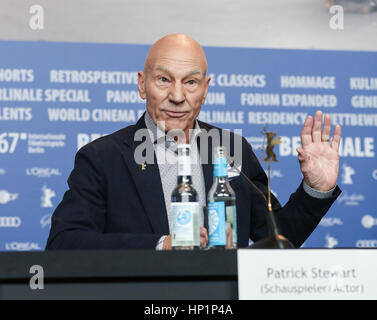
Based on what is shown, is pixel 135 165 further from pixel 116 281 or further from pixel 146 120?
pixel 116 281

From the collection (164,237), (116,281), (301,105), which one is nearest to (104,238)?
(164,237)

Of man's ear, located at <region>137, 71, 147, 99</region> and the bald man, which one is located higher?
man's ear, located at <region>137, 71, 147, 99</region>

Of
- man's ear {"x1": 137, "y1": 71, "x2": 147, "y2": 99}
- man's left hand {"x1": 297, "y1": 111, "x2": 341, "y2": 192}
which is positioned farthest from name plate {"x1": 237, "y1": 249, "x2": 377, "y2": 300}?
man's ear {"x1": 137, "y1": 71, "x2": 147, "y2": 99}

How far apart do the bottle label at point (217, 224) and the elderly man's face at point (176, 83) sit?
686 mm

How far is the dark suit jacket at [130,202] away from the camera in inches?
63.1

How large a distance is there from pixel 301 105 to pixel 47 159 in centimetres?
131

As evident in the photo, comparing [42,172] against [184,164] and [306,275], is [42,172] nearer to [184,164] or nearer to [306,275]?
[184,164]

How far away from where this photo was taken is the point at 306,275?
0.99 metres

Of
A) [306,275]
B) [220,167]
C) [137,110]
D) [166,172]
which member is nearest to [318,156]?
[220,167]

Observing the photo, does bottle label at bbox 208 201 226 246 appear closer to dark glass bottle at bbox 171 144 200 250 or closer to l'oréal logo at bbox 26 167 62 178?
dark glass bottle at bbox 171 144 200 250

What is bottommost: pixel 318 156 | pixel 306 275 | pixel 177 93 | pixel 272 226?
pixel 306 275

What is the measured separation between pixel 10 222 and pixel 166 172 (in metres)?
1.44

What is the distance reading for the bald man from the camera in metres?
1.56
